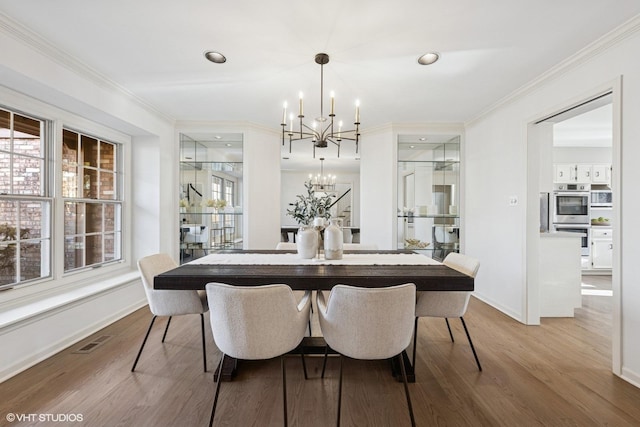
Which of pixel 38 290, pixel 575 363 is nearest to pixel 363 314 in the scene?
pixel 575 363

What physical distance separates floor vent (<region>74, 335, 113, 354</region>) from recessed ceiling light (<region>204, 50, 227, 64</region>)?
2648 millimetres

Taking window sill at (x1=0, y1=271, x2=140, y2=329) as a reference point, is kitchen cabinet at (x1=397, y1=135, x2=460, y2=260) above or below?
above

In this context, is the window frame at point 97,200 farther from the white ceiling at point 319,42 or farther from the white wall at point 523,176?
the white wall at point 523,176

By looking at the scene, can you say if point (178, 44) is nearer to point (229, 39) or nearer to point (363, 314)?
point (229, 39)

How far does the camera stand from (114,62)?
2.61m

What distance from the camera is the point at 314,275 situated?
190cm

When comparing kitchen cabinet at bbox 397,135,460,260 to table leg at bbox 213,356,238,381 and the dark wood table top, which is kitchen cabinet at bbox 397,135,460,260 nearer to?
the dark wood table top

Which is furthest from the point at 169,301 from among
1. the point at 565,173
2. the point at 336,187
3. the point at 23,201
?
the point at 336,187

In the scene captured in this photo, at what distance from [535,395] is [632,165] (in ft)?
5.52

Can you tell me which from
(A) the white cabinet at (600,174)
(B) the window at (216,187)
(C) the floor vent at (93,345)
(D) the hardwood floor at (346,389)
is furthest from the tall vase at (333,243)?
(A) the white cabinet at (600,174)

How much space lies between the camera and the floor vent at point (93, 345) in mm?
2527

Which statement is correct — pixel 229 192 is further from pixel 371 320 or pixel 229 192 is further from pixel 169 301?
pixel 371 320

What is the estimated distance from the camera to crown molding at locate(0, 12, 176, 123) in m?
2.03

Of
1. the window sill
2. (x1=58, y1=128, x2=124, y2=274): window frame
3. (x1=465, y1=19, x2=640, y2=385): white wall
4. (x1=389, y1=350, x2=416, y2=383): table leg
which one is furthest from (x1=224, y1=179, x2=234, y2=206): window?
(x1=465, y1=19, x2=640, y2=385): white wall
